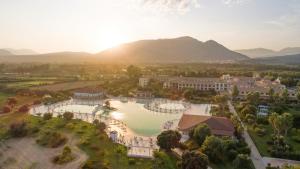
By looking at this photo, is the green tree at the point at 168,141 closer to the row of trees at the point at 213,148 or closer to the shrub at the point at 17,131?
the row of trees at the point at 213,148

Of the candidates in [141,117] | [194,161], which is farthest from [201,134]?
[141,117]

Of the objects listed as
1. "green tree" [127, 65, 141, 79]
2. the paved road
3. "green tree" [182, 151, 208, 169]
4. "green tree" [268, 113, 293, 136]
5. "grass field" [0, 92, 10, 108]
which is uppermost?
"green tree" [127, 65, 141, 79]

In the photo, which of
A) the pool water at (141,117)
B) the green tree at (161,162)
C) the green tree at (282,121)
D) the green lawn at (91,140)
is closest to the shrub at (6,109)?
the green lawn at (91,140)

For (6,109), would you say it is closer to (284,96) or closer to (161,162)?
(161,162)

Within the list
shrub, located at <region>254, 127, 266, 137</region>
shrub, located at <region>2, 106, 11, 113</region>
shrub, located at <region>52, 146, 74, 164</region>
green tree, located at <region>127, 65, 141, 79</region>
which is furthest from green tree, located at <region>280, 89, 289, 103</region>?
shrub, located at <region>2, 106, 11, 113</region>

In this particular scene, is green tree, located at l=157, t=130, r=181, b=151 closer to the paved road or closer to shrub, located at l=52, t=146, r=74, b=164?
the paved road

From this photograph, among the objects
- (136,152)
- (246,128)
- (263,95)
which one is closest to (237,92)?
(263,95)

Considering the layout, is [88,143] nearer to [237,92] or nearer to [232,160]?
[232,160]
